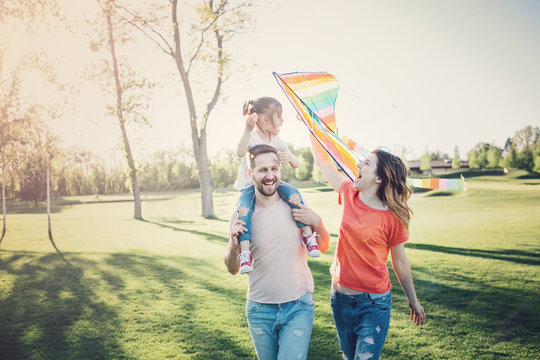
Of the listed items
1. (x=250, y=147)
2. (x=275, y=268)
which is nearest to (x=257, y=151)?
(x=250, y=147)

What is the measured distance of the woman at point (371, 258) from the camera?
2.73m

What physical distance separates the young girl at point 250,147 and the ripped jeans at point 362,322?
1.76ft

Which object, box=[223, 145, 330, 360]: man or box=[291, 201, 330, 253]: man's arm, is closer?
box=[223, 145, 330, 360]: man

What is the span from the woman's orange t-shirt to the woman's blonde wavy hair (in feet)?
0.24

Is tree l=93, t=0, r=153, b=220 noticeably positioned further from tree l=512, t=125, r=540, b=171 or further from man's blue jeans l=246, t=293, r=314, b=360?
tree l=512, t=125, r=540, b=171

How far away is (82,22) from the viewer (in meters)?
21.3

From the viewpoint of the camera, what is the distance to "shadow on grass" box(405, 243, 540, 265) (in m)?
9.25

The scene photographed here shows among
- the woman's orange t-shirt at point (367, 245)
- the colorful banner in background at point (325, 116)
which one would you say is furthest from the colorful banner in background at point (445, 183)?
the woman's orange t-shirt at point (367, 245)

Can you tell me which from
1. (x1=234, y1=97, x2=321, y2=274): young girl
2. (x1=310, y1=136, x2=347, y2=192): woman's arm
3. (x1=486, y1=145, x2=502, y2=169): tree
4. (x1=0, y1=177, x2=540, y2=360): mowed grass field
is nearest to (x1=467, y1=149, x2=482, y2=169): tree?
(x1=486, y1=145, x2=502, y2=169): tree

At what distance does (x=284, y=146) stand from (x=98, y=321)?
4684mm

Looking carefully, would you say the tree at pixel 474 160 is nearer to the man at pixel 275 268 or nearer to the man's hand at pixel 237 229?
the man at pixel 275 268

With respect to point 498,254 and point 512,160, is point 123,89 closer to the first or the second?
point 498,254

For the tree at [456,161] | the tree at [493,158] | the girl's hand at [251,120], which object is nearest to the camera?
the girl's hand at [251,120]

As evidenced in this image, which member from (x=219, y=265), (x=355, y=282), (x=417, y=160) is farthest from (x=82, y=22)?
(x=417, y=160)
